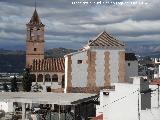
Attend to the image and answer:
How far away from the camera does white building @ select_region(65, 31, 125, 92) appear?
56469mm

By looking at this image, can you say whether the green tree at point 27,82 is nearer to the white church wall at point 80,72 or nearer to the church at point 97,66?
the church at point 97,66

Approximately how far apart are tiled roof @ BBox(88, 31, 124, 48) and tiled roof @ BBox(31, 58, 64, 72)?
58.7ft

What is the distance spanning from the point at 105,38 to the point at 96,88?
6562mm

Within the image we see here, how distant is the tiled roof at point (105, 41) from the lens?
188 feet

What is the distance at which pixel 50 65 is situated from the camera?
76812 mm

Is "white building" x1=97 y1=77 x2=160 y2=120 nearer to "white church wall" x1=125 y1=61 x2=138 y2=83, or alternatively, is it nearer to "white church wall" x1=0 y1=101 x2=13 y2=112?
"white church wall" x1=0 y1=101 x2=13 y2=112

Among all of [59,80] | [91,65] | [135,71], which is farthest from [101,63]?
[59,80]

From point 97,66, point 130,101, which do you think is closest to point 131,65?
point 97,66

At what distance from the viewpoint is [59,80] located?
73.7 meters

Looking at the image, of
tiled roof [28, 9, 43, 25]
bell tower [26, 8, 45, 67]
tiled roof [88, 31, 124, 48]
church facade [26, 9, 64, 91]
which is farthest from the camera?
tiled roof [28, 9, 43, 25]

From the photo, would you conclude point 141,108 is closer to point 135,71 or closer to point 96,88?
point 96,88

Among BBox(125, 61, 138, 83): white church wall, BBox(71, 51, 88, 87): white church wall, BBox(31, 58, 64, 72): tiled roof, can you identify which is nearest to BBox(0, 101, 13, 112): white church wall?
BBox(71, 51, 88, 87): white church wall

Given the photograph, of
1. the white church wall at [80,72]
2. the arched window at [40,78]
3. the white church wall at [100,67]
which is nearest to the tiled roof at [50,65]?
the arched window at [40,78]

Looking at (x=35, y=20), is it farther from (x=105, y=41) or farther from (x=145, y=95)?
(x=145, y=95)
